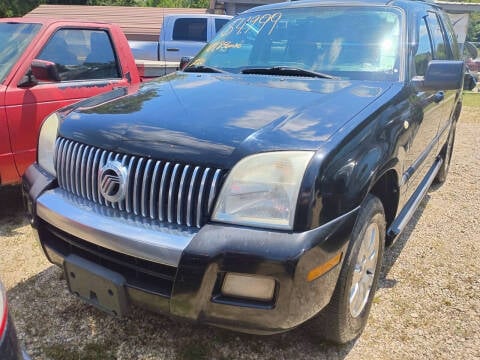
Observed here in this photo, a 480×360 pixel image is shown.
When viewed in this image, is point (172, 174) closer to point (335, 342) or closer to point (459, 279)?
point (335, 342)

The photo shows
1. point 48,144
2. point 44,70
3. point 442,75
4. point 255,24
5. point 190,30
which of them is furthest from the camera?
point 190,30

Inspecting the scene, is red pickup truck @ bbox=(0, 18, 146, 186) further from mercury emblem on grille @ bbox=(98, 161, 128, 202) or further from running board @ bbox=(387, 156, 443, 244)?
running board @ bbox=(387, 156, 443, 244)

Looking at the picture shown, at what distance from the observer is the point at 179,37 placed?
10758mm

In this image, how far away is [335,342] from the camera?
234 centimetres

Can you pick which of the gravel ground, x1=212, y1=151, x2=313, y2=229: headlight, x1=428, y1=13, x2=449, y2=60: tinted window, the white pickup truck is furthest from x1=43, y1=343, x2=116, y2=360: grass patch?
the white pickup truck

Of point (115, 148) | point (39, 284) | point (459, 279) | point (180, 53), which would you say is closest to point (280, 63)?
point (115, 148)

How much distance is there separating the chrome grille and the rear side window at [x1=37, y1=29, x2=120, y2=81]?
94.5 inches

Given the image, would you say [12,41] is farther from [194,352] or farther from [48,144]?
[194,352]

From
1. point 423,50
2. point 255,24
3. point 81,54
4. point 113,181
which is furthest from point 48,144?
point 423,50

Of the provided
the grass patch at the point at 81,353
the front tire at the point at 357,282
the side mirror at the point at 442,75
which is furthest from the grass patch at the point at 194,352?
the side mirror at the point at 442,75

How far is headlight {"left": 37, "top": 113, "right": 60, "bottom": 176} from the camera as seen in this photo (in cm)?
254

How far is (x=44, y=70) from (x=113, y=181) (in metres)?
2.22

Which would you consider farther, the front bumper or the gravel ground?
the gravel ground

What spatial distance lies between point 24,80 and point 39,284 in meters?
1.84
